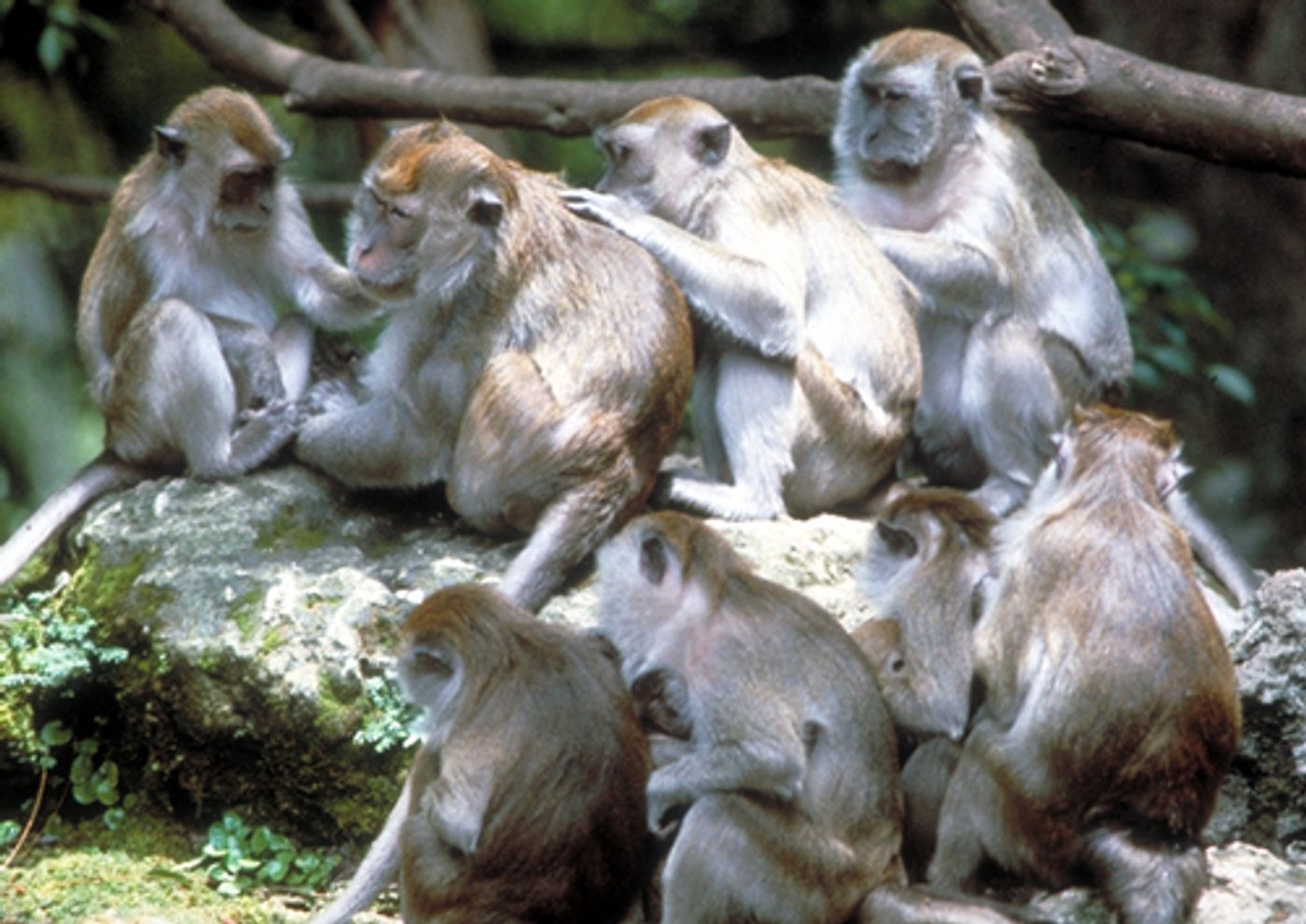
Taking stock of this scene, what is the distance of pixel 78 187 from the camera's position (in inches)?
436

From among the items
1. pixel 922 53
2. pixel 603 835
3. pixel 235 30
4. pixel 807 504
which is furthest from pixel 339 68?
pixel 603 835

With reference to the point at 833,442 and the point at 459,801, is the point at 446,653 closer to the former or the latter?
the point at 459,801

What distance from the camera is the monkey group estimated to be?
198 inches

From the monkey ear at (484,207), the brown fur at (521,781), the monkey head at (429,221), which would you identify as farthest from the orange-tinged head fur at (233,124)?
the brown fur at (521,781)

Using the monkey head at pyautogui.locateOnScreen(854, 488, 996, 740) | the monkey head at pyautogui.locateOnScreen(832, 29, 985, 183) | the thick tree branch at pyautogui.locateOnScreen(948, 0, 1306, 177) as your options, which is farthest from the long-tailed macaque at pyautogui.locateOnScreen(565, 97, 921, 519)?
the thick tree branch at pyautogui.locateOnScreen(948, 0, 1306, 177)

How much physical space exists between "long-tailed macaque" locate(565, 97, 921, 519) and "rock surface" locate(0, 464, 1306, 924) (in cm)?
31

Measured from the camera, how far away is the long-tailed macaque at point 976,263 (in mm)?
7676

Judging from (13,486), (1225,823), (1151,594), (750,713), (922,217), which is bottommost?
(13,486)

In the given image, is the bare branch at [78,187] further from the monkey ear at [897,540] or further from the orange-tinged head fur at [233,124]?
the monkey ear at [897,540]

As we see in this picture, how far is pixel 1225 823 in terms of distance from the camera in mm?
5883

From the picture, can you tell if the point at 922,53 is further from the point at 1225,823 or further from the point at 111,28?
the point at 111,28

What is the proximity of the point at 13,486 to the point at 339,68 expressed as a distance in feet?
11.3

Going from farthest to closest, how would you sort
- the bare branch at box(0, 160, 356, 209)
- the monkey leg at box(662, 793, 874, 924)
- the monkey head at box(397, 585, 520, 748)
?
1. the bare branch at box(0, 160, 356, 209)
2. the monkey head at box(397, 585, 520, 748)
3. the monkey leg at box(662, 793, 874, 924)

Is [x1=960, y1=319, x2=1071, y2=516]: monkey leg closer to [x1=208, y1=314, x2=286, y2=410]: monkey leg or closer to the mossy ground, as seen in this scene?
[x1=208, y1=314, x2=286, y2=410]: monkey leg
